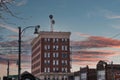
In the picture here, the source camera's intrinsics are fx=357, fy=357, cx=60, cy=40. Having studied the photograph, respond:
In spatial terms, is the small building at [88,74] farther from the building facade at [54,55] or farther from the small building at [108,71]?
the building facade at [54,55]

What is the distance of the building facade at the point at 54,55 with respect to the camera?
6924 inches

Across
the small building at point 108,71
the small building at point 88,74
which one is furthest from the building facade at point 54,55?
the small building at point 108,71

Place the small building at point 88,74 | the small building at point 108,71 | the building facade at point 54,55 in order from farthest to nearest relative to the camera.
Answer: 1. the building facade at point 54,55
2. the small building at point 88,74
3. the small building at point 108,71

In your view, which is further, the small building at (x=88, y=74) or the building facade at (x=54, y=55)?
the building facade at (x=54, y=55)

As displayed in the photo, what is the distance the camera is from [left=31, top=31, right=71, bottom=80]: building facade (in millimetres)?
175875

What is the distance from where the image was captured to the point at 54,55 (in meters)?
179

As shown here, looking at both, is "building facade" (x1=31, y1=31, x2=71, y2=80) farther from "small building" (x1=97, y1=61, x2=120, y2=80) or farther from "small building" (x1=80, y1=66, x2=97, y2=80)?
"small building" (x1=97, y1=61, x2=120, y2=80)

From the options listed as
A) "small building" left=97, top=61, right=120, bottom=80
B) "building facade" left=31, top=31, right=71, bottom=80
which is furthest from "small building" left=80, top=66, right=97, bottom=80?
"building facade" left=31, top=31, right=71, bottom=80

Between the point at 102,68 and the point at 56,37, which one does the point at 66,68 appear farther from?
the point at 102,68

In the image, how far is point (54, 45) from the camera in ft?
588

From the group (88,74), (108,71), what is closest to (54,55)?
(88,74)

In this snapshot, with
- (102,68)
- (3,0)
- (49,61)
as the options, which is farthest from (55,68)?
(3,0)

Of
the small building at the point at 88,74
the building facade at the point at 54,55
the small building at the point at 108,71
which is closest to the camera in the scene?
the small building at the point at 108,71

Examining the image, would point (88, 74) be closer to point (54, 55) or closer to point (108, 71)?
point (108, 71)
